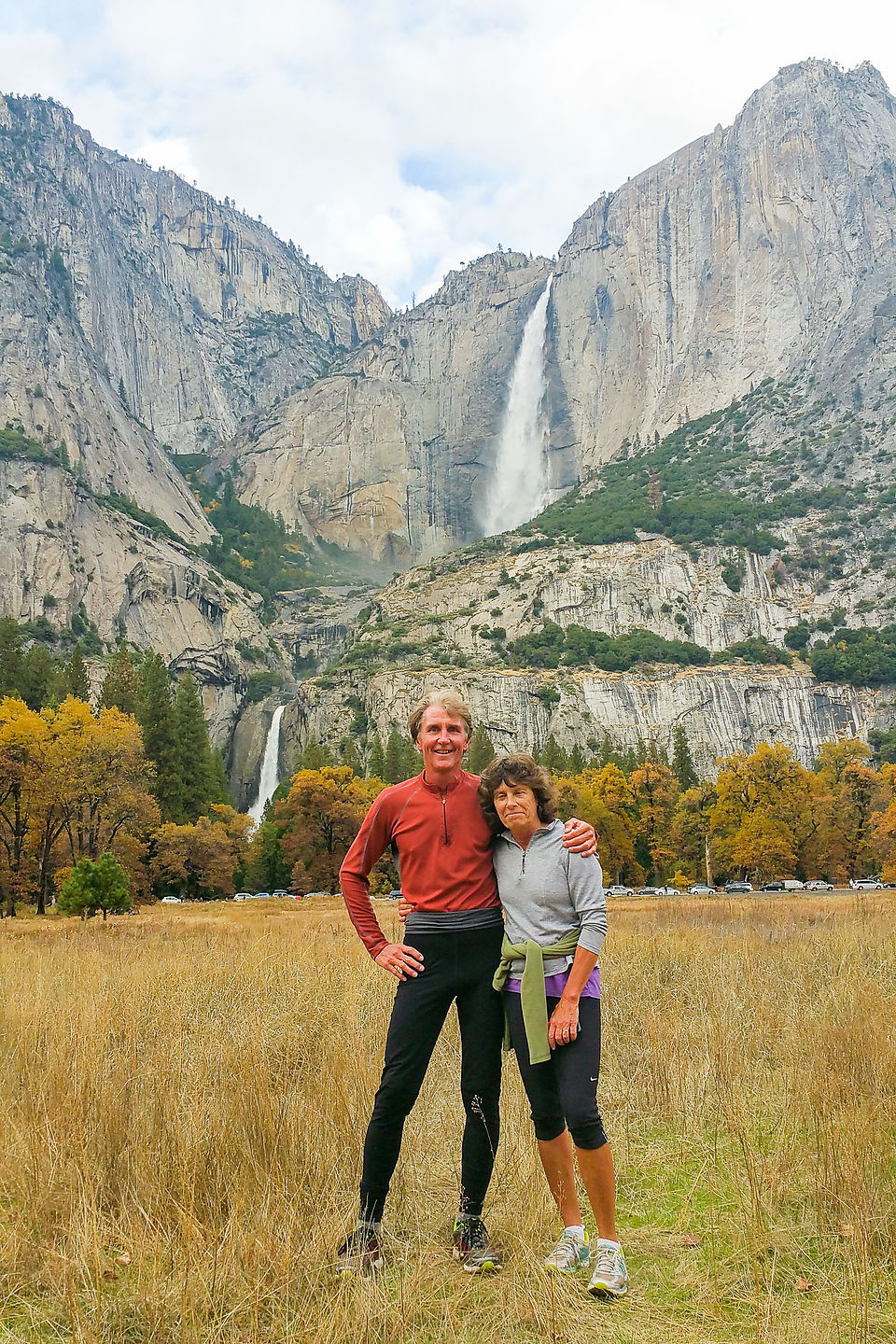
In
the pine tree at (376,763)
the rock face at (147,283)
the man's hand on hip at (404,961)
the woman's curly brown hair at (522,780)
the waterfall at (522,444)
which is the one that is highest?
the rock face at (147,283)

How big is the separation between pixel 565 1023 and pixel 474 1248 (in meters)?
1.04

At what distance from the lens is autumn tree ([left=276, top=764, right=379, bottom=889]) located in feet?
173

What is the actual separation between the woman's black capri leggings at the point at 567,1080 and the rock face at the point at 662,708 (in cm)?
8338

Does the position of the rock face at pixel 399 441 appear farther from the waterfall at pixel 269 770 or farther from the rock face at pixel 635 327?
the waterfall at pixel 269 770

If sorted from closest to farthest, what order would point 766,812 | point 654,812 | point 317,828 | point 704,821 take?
point 766,812, point 317,828, point 704,821, point 654,812

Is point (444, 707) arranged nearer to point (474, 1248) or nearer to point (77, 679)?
point (474, 1248)

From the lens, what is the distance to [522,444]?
166750 millimetres

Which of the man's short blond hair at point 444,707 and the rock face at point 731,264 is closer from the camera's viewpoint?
the man's short blond hair at point 444,707

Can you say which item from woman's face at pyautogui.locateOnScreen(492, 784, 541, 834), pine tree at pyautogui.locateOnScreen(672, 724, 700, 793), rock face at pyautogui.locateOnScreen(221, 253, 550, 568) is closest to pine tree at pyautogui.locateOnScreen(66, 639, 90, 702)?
pine tree at pyautogui.locateOnScreen(672, 724, 700, 793)

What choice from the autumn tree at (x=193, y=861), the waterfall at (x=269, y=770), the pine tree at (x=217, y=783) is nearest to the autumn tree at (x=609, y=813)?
the autumn tree at (x=193, y=861)

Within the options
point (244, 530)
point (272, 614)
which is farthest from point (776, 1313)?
point (244, 530)

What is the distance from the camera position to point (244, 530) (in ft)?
512

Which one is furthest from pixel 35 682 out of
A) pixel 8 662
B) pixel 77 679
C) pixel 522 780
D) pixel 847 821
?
pixel 522 780

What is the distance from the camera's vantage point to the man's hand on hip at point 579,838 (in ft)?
13.0
